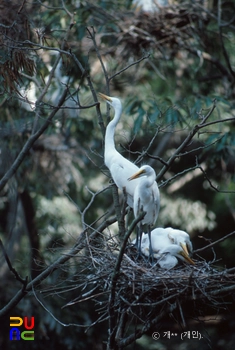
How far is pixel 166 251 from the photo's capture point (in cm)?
380

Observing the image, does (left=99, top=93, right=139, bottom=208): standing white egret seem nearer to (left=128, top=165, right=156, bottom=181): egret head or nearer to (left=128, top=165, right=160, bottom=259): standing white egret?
(left=128, top=165, right=160, bottom=259): standing white egret

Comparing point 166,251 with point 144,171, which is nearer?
point 144,171

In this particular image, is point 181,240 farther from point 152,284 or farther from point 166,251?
point 152,284

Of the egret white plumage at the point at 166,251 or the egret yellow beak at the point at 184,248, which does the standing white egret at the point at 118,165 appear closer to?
the egret white plumage at the point at 166,251

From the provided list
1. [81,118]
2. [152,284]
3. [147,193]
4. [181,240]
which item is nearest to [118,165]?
[147,193]

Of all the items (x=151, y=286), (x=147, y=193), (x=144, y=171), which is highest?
(x=144, y=171)

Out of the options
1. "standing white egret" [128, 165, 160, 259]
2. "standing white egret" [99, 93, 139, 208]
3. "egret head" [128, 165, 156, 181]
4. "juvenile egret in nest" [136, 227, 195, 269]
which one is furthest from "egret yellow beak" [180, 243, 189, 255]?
"egret head" [128, 165, 156, 181]

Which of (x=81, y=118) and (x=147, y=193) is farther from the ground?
(x=81, y=118)

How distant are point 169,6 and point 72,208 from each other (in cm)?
301

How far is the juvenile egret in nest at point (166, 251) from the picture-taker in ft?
12.4

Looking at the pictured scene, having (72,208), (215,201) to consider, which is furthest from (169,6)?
(215,201)

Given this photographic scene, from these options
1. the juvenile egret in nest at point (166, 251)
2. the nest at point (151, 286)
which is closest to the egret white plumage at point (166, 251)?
the juvenile egret in nest at point (166, 251)

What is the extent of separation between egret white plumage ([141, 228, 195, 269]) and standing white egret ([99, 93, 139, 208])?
10.2 inches

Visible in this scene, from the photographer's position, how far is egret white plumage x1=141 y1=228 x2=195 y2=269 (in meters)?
3.77
